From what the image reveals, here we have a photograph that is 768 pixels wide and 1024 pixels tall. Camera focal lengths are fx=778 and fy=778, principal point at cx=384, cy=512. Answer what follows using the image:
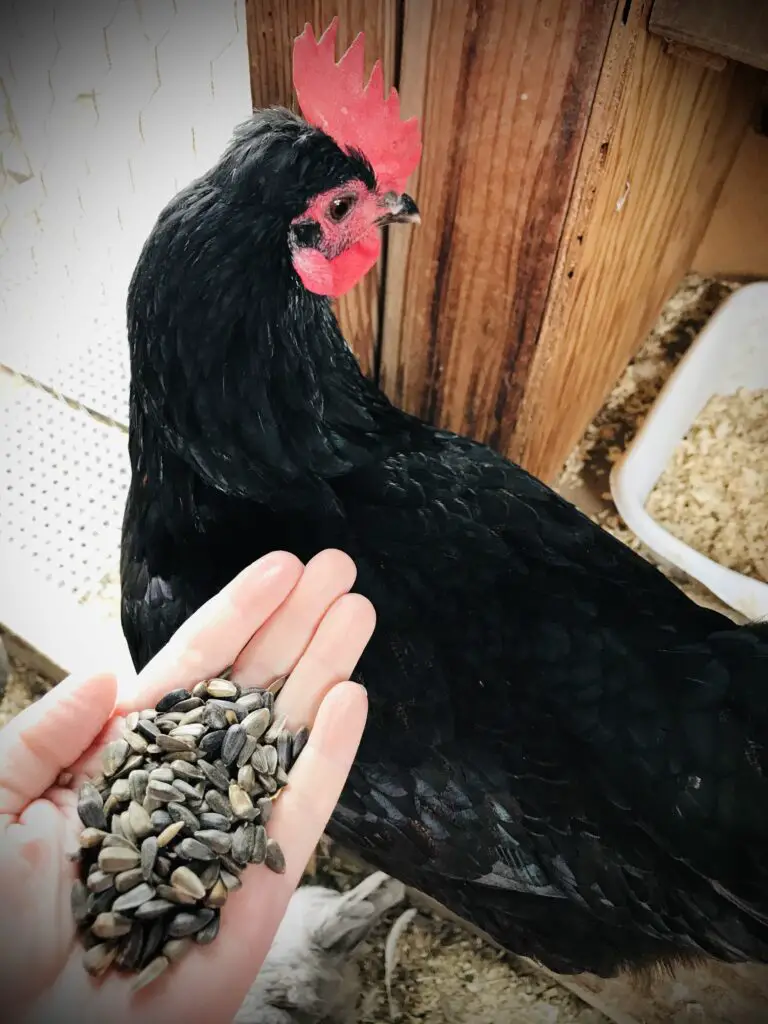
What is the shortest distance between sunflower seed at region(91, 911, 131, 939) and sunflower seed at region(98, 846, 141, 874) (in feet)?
0.13

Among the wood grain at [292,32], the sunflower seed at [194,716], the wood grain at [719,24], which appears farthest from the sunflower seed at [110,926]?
the wood grain at [719,24]

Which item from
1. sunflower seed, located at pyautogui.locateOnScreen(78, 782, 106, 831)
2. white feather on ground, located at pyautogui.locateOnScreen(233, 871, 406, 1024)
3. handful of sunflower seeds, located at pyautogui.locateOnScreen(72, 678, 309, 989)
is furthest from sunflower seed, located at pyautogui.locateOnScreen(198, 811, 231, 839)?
white feather on ground, located at pyautogui.locateOnScreen(233, 871, 406, 1024)

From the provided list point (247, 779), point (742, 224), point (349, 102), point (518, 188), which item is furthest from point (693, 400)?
point (247, 779)

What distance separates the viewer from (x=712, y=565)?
4.67 feet

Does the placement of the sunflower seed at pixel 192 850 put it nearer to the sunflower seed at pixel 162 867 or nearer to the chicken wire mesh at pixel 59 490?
the sunflower seed at pixel 162 867

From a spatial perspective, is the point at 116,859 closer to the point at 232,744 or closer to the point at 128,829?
the point at 128,829

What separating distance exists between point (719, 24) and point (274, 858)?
1.07 meters

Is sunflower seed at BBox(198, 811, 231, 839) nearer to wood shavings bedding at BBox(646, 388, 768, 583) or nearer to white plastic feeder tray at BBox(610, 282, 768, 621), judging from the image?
white plastic feeder tray at BBox(610, 282, 768, 621)

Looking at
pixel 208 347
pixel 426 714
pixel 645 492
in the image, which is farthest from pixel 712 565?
pixel 208 347

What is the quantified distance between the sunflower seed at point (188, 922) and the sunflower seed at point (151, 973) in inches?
0.9

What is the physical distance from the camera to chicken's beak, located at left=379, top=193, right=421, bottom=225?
0.98 metres

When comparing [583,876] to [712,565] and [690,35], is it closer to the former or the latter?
[712,565]

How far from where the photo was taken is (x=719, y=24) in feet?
2.96

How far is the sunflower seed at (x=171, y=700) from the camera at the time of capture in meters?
0.90
